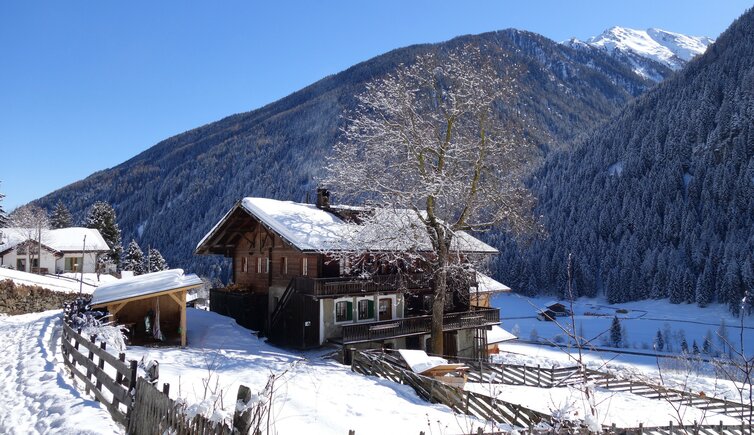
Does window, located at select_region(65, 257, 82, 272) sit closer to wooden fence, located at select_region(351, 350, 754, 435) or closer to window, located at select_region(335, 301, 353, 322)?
window, located at select_region(335, 301, 353, 322)

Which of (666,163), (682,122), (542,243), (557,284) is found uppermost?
(682,122)

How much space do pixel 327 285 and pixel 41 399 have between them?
14.7 m

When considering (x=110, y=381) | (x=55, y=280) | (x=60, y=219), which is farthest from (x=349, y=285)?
(x=60, y=219)

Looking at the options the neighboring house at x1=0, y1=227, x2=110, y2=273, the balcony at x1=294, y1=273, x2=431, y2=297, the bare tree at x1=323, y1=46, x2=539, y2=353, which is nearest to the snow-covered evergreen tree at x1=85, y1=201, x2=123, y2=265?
the neighboring house at x1=0, y1=227, x2=110, y2=273

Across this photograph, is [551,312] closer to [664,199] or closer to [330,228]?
[330,228]

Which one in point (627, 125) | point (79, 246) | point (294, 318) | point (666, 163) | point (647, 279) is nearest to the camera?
point (294, 318)

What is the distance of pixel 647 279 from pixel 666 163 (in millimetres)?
41816

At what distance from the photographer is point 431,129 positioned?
22.9 m

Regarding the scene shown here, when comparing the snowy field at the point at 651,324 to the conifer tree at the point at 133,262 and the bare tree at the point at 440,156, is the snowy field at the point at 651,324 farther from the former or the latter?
the bare tree at the point at 440,156

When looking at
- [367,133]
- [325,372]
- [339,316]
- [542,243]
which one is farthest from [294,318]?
[542,243]

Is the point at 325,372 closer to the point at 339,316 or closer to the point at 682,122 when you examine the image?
the point at 339,316

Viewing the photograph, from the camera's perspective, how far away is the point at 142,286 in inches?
840

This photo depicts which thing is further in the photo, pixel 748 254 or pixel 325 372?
pixel 748 254

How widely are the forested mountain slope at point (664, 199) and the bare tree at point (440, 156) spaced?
92391 millimetres
